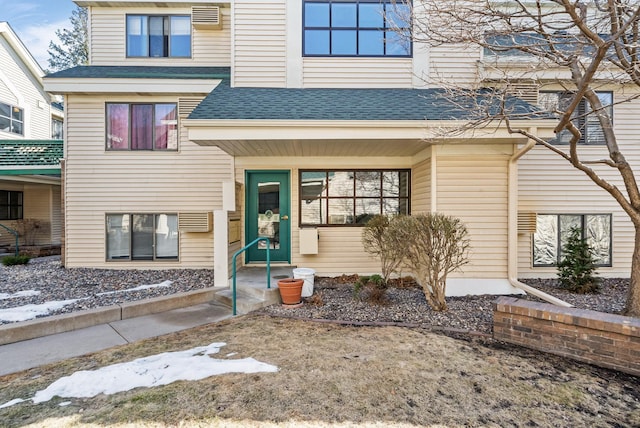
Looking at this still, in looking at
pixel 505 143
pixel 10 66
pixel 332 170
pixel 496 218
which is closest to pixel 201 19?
pixel 332 170

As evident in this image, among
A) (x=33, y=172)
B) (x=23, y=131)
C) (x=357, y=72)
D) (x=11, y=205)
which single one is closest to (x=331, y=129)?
(x=357, y=72)

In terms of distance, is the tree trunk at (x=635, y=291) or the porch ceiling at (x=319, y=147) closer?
the tree trunk at (x=635, y=291)

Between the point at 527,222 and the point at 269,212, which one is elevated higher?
the point at 269,212

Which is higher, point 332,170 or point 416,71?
point 416,71

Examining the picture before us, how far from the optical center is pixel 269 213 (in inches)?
286

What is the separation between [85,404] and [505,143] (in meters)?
6.55

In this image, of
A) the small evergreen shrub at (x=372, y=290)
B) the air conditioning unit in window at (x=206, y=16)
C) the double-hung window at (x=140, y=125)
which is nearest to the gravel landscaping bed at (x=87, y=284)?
the small evergreen shrub at (x=372, y=290)

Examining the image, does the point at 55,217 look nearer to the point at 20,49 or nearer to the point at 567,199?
the point at 20,49

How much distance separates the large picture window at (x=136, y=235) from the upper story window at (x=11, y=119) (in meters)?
8.07

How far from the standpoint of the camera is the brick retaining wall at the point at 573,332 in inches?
124

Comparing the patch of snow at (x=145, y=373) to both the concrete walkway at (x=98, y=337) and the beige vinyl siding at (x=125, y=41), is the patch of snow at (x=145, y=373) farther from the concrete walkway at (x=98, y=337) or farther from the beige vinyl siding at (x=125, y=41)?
the beige vinyl siding at (x=125, y=41)

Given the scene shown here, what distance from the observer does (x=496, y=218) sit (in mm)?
5887

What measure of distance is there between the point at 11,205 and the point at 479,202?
15099 mm

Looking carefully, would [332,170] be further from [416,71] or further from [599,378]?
[599,378]
